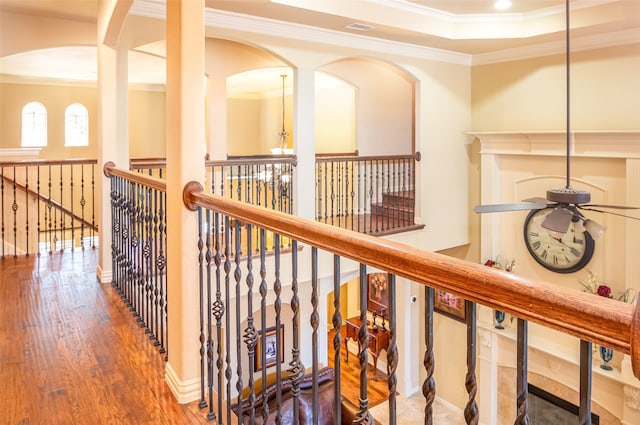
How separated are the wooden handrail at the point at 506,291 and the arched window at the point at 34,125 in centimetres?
1102

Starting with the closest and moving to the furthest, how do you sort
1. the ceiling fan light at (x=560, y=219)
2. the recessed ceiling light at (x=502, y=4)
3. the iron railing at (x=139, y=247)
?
the iron railing at (x=139, y=247)
the ceiling fan light at (x=560, y=219)
the recessed ceiling light at (x=502, y=4)

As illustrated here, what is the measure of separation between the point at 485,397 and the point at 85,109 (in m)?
10.0

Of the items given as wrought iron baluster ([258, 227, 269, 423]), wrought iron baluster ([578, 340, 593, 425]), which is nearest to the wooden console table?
wrought iron baluster ([258, 227, 269, 423])

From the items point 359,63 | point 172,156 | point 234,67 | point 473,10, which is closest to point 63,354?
point 172,156

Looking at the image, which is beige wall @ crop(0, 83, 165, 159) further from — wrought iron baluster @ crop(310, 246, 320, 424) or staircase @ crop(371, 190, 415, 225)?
wrought iron baluster @ crop(310, 246, 320, 424)

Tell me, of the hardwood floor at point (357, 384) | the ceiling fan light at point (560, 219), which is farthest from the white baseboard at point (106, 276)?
the hardwood floor at point (357, 384)

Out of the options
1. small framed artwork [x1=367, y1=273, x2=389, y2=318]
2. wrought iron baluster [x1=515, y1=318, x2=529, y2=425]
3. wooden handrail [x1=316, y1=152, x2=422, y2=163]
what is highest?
wooden handrail [x1=316, y1=152, x2=422, y2=163]

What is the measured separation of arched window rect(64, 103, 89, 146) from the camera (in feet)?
35.2

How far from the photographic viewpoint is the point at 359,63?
316 inches

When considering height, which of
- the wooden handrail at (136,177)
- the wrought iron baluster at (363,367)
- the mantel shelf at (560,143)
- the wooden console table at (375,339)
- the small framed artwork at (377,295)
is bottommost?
the wooden console table at (375,339)

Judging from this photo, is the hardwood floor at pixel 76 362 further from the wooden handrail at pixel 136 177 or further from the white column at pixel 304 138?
the white column at pixel 304 138

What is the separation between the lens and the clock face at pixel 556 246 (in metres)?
6.05

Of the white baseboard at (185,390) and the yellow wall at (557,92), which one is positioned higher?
the yellow wall at (557,92)

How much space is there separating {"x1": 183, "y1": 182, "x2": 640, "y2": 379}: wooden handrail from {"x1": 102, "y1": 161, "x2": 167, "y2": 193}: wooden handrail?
4.84 feet
